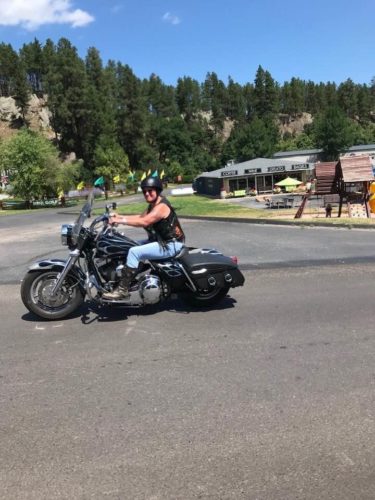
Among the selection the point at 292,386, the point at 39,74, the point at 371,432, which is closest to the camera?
the point at 371,432

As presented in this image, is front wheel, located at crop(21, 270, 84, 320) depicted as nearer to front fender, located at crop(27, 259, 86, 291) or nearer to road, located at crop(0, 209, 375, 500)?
front fender, located at crop(27, 259, 86, 291)

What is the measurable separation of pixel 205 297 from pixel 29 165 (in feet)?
152

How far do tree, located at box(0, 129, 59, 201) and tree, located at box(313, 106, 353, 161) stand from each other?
6245cm

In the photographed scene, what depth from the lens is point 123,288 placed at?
5965 millimetres

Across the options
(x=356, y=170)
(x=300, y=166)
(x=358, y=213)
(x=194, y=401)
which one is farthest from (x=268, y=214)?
(x=300, y=166)

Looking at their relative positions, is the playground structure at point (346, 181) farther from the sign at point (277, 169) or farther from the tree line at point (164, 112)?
the tree line at point (164, 112)

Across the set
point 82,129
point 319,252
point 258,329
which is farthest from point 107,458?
point 82,129

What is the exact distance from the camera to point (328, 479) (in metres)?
2.91

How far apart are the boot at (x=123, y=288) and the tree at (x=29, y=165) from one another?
4594 cm

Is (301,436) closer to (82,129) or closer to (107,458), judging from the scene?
(107,458)

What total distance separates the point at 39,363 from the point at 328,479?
299cm

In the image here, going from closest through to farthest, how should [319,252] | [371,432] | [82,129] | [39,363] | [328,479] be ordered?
1. [328,479]
2. [371,432]
3. [39,363]
4. [319,252]
5. [82,129]

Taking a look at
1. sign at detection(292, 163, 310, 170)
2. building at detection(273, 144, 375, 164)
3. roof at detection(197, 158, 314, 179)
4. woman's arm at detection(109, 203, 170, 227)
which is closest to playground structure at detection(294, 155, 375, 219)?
woman's arm at detection(109, 203, 170, 227)

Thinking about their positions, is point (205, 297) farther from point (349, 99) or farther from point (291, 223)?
point (349, 99)
